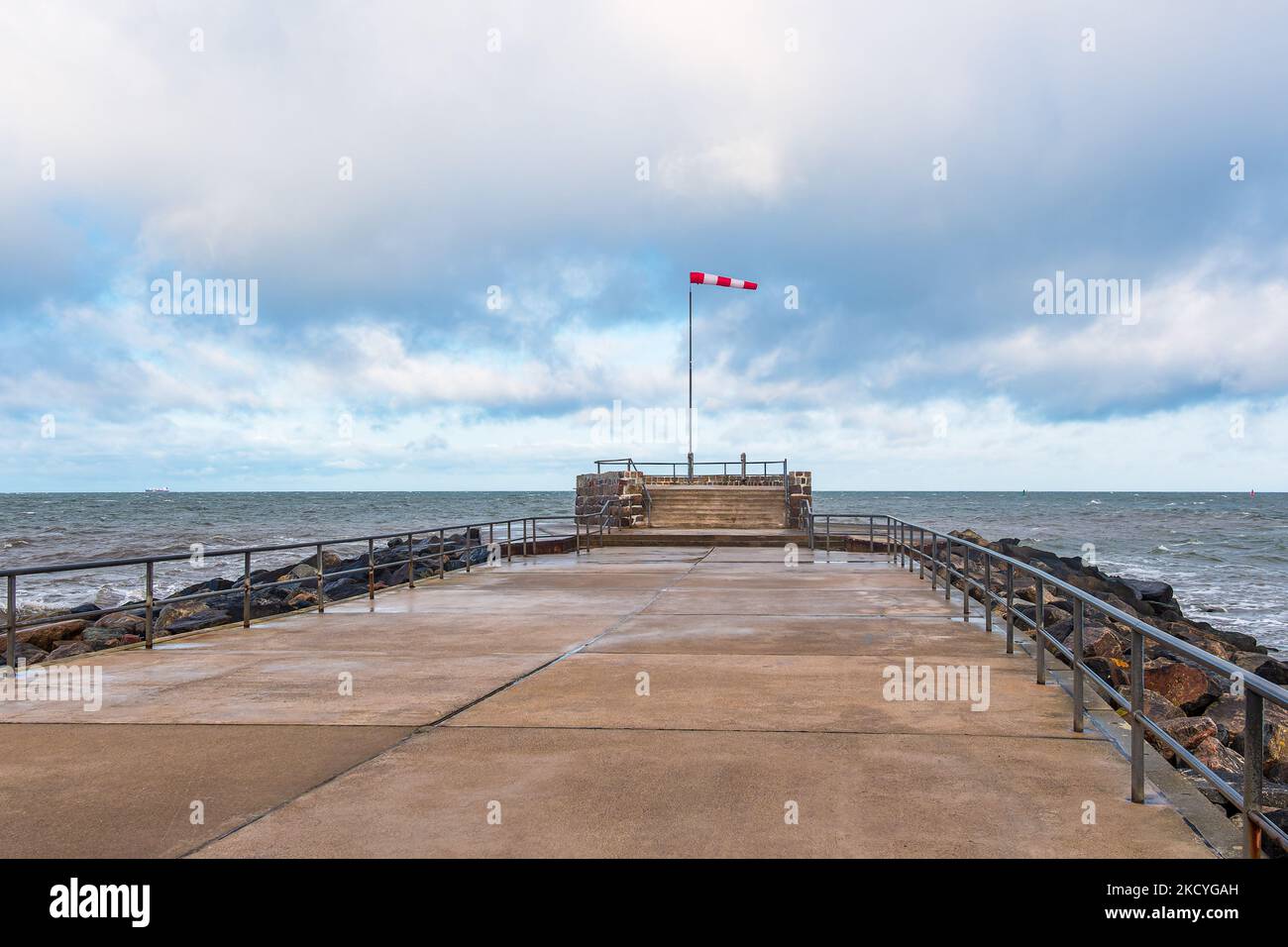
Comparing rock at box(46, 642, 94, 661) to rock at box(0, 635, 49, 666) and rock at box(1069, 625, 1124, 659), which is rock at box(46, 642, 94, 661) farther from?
rock at box(1069, 625, 1124, 659)

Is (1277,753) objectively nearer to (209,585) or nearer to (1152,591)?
(1152,591)

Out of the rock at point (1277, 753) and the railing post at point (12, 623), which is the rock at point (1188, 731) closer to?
the rock at point (1277, 753)

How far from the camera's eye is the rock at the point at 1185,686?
10.0m

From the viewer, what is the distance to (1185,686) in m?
10.2

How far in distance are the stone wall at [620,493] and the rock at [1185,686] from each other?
19.1 meters

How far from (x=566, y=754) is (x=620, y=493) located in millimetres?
24567

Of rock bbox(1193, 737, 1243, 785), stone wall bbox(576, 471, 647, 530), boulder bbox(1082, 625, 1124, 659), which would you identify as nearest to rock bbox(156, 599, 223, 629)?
stone wall bbox(576, 471, 647, 530)

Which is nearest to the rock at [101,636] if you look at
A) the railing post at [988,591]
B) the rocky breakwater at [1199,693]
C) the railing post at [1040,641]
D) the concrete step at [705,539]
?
the concrete step at [705,539]

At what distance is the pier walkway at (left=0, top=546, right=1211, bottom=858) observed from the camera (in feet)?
13.8
